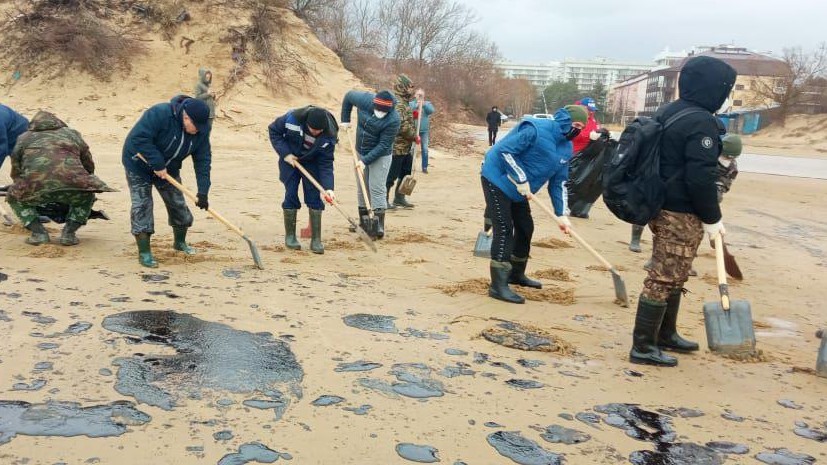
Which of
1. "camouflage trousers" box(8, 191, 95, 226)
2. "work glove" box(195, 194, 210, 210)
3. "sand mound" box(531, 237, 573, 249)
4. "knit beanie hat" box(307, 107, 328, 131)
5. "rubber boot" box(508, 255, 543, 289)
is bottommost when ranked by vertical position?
"sand mound" box(531, 237, 573, 249)

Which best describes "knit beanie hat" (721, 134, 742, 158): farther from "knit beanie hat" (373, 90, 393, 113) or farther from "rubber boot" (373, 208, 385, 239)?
"rubber boot" (373, 208, 385, 239)

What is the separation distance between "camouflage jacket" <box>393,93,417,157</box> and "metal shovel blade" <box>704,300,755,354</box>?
489 centimetres

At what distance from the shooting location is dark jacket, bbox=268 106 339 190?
6164 millimetres

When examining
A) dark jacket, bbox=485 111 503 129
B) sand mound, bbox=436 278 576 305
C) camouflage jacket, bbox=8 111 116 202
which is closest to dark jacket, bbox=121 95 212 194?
camouflage jacket, bbox=8 111 116 202

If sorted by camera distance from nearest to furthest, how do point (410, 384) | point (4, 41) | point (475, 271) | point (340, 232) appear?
1. point (410, 384)
2. point (475, 271)
3. point (340, 232)
4. point (4, 41)

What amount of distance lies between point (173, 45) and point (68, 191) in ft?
47.7

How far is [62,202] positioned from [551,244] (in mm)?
4885

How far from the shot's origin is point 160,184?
5566mm

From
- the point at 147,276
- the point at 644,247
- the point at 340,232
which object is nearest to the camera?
the point at 147,276

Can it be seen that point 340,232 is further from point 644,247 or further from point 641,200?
point 641,200

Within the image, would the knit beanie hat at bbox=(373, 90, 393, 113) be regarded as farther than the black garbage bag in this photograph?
No

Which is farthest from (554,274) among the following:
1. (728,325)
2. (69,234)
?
(69,234)

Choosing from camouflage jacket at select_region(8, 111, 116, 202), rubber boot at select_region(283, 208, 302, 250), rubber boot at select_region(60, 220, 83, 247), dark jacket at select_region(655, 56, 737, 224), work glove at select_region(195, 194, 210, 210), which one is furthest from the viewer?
rubber boot at select_region(283, 208, 302, 250)

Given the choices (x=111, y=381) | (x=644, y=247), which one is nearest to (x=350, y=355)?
(x=111, y=381)
